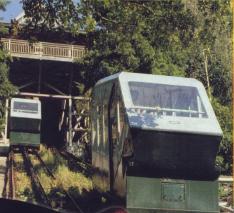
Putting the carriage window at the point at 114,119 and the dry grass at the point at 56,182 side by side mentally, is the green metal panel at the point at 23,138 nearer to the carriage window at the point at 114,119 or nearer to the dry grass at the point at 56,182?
the dry grass at the point at 56,182

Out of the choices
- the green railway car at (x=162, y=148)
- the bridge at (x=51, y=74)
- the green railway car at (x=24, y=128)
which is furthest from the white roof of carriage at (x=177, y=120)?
the bridge at (x=51, y=74)

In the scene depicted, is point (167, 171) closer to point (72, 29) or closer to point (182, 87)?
point (182, 87)

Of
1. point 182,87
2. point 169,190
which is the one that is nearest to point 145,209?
point 169,190

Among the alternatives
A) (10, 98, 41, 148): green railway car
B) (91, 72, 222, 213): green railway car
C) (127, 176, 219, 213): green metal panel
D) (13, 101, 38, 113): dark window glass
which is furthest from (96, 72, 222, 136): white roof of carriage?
(13, 101, 38, 113): dark window glass

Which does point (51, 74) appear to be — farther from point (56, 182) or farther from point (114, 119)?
point (114, 119)

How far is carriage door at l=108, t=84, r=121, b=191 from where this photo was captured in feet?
31.9

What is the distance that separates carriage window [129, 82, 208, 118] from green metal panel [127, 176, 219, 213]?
146cm

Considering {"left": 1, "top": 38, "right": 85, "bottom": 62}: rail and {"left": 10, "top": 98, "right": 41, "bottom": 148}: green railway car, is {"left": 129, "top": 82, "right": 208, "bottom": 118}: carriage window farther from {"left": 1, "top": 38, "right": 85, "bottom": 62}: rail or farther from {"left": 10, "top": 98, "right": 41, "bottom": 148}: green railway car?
{"left": 1, "top": 38, "right": 85, "bottom": 62}: rail

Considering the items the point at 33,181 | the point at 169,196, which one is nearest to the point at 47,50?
the point at 33,181

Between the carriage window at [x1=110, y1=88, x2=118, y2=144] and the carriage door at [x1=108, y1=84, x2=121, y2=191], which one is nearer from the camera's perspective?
the carriage door at [x1=108, y1=84, x2=121, y2=191]

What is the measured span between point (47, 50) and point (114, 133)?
824 inches

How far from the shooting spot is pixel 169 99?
9.91 metres

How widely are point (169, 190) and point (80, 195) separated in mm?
5135

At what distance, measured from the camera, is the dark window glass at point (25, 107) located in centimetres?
2447
